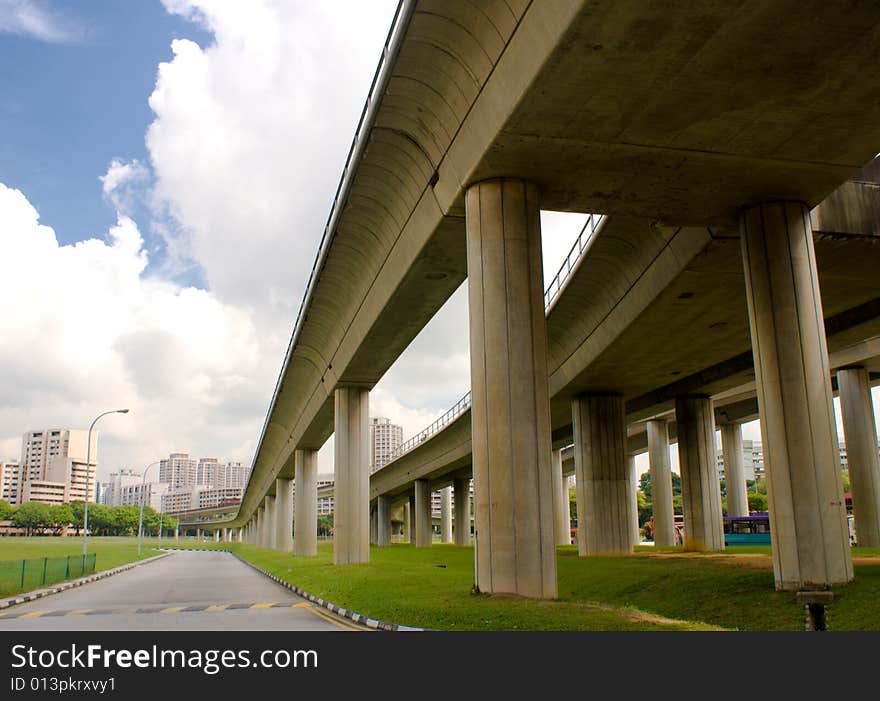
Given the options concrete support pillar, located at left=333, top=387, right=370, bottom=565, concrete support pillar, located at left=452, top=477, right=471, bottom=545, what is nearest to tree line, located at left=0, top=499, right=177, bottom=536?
concrete support pillar, located at left=452, top=477, right=471, bottom=545

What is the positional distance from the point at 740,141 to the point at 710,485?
2860cm

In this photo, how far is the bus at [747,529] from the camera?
183ft

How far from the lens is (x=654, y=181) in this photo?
17188 millimetres

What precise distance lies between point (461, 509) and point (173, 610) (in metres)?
A: 66.9

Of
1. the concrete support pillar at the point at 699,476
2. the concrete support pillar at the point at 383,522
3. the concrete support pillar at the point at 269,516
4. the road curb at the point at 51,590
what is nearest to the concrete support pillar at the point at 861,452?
the concrete support pillar at the point at 699,476

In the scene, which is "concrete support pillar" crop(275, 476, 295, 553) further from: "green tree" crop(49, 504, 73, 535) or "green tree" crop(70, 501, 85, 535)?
"green tree" crop(70, 501, 85, 535)

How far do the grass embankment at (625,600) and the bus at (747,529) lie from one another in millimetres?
31807

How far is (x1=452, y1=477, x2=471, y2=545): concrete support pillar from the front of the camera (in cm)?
8344

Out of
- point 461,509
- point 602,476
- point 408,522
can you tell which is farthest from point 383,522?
point 602,476

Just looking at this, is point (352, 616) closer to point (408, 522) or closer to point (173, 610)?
point (173, 610)

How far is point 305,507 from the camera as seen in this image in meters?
53.6

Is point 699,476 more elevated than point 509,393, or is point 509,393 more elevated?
point 509,393

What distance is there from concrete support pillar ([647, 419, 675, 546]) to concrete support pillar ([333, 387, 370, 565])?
21391 millimetres
